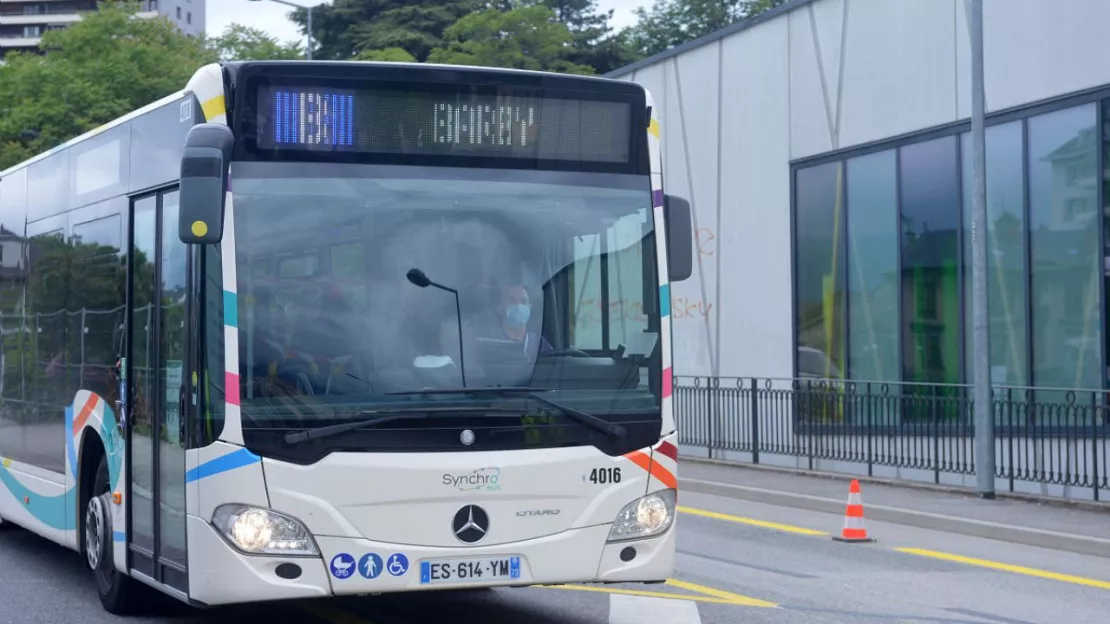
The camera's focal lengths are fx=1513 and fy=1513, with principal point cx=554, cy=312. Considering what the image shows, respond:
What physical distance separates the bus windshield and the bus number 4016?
266 mm

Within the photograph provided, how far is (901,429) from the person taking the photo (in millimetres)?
18500

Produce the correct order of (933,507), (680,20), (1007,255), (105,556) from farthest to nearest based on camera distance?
(680,20)
(1007,255)
(933,507)
(105,556)

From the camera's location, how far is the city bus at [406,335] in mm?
6977

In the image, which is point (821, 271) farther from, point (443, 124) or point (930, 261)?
point (443, 124)

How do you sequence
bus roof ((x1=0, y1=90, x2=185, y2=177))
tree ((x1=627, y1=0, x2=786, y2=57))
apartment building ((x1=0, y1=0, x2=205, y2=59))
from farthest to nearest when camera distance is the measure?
apartment building ((x1=0, y1=0, x2=205, y2=59)), tree ((x1=627, y1=0, x2=786, y2=57)), bus roof ((x1=0, y1=90, x2=185, y2=177))

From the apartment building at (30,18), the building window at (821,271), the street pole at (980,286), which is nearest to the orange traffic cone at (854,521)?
the street pole at (980,286)

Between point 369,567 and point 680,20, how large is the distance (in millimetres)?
60696

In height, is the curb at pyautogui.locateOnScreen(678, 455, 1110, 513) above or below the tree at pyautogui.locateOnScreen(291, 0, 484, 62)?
below

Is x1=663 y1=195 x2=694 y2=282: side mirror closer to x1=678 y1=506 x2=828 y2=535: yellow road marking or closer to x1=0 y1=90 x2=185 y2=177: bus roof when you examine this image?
x1=0 y1=90 x2=185 y2=177: bus roof

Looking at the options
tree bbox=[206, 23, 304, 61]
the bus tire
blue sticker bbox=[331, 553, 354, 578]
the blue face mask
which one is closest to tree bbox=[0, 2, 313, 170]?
tree bbox=[206, 23, 304, 61]

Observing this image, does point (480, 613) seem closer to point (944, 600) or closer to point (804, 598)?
point (804, 598)

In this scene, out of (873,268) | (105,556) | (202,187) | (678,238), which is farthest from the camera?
(873,268)

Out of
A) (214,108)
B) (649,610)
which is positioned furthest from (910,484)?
(214,108)

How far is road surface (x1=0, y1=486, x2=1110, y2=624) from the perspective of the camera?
8875 mm
